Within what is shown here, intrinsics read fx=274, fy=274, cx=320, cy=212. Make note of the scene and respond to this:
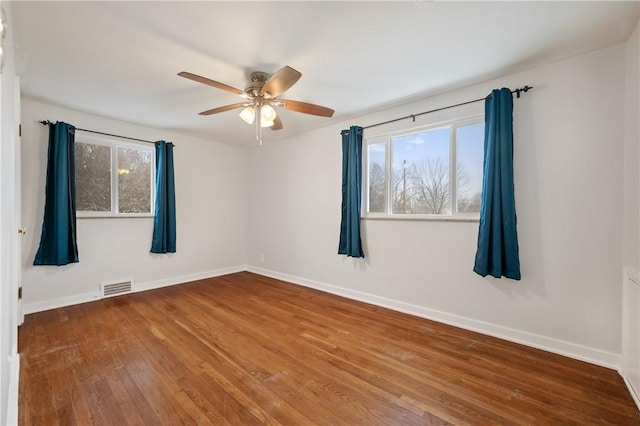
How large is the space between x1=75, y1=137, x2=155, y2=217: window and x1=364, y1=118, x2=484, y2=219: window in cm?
334

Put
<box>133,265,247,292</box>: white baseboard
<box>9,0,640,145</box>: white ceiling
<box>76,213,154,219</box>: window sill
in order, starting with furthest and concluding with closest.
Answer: <box>133,265,247,292</box>: white baseboard, <box>76,213,154,219</box>: window sill, <box>9,0,640,145</box>: white ceiling

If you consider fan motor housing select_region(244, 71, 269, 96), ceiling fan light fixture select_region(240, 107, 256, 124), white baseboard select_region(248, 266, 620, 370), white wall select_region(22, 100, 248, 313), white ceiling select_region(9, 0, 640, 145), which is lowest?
white baseboard select_region(248, 266, 620, 370)

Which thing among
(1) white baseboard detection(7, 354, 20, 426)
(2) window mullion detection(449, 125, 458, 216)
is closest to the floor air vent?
(1) white baseboard detection(7, 354, 20, 426)

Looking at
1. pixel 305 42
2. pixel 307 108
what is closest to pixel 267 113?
pixel 307 108

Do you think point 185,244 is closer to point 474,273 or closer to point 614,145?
point 474,273

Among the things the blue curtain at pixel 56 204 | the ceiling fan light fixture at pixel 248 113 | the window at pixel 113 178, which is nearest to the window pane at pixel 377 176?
the ceiling fan light fixture at pixel 248 113

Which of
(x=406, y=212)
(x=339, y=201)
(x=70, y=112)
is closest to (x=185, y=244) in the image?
(x=70, y=112)

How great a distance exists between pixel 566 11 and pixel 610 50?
0.76 m

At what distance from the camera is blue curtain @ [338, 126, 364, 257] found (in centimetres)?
351

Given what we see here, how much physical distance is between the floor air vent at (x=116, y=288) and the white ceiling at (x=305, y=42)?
2392 millimetres

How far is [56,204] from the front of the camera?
3.20 metres

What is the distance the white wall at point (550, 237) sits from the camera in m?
2.11

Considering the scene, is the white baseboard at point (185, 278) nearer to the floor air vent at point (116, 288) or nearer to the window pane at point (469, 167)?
the floor air vent at point (116, 288)

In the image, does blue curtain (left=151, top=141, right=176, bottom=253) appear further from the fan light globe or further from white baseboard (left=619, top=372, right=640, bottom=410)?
white baseboard (left=619, top=372, right=640, bottom=410)
